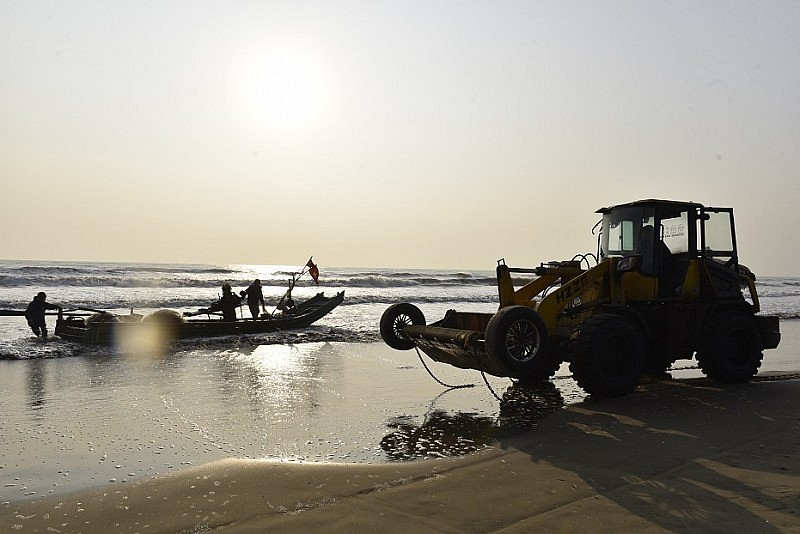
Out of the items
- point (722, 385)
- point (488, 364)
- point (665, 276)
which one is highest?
point (665, 276)

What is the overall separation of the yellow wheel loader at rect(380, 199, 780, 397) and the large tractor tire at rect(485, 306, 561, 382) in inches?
21.0

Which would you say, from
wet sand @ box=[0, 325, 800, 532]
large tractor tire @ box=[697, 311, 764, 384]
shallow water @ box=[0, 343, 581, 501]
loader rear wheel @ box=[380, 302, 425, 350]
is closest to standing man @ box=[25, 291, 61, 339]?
shallow water @ box=[0, 343, 581, 501]

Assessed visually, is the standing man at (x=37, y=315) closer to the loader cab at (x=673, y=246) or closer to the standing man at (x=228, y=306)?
the standing man at (x=228, y=306)

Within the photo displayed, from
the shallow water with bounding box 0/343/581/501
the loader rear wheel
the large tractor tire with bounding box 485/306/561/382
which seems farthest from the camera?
the loader rear wheel

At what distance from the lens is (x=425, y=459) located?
6352mm

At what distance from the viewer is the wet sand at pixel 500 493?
4.59 m

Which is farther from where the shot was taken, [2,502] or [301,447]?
[301,447]

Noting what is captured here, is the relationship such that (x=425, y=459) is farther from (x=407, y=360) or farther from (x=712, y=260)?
(x=407, y=360)

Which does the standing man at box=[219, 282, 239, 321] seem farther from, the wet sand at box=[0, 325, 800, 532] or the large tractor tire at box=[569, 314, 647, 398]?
the wet sand at box=[0, 325, 800, 532]

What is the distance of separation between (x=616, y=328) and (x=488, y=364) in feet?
6.58

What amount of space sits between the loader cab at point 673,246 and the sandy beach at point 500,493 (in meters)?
3.26

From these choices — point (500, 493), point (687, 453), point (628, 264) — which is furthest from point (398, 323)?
point (500, 493)

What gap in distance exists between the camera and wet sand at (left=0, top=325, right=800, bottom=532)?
4590 mm

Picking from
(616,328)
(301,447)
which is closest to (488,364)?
(616,328)
